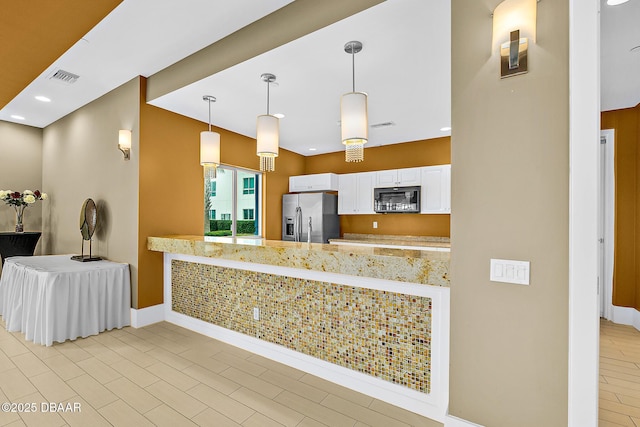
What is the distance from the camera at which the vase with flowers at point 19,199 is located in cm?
448

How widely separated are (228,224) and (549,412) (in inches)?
174

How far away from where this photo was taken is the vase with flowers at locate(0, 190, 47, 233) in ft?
14.7

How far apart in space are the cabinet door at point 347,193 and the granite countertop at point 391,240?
1.71 ft

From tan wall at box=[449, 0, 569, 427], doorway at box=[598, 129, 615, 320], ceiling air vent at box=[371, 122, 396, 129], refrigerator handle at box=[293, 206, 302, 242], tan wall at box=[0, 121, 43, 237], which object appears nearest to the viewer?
tan wall at box=[449, 0, 569, 427]

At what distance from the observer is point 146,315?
351 centimetres

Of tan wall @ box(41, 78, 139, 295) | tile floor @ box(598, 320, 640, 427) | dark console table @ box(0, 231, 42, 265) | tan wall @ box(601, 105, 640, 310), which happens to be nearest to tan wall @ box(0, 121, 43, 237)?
tan wall @ box(41, 78, 139, 295)

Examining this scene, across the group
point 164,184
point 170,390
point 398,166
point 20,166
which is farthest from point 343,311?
point 20,166

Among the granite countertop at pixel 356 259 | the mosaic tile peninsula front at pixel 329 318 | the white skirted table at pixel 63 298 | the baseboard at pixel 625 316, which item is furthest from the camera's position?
the baseboard at pixel 625 316

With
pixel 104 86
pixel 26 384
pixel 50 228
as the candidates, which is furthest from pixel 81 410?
pixel 50 228

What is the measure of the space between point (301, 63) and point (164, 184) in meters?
2.23

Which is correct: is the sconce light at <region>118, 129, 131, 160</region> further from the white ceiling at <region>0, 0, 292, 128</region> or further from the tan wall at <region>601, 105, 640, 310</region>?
the tan wall at <region>601, 105, 640, 310</region>

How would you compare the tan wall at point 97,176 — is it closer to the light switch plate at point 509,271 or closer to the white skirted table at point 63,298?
the white skirted table at point 63,298

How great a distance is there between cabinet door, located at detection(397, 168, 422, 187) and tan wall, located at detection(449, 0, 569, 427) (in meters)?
3.09

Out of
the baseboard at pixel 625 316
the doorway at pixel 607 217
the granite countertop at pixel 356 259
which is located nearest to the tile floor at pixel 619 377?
the baseboard at pixel 625 316
